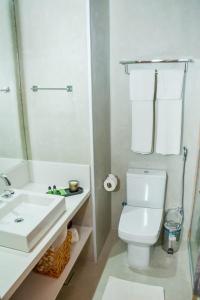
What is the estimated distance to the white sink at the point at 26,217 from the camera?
4.42 feet

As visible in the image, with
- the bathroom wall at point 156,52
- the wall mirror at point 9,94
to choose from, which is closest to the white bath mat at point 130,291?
the bathroom wall at point 156,52

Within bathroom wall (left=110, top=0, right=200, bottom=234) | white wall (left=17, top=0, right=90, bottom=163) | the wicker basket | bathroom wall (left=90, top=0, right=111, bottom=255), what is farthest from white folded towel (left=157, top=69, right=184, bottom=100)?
the wicker basket

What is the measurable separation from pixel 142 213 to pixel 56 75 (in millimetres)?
1440

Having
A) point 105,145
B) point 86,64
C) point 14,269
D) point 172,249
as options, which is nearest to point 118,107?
point 105,145

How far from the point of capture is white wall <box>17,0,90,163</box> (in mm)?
1829

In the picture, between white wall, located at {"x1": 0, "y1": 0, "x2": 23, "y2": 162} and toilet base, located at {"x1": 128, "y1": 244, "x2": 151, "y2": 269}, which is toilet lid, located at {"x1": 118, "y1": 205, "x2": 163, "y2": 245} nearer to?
toilet base, located at {"x1": 128, "y1": 244, "x2": 151, "y2": 269}

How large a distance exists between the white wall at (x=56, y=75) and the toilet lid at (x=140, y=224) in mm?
663

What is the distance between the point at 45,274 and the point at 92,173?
2.72ft

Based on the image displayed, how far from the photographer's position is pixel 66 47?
187 centimetres

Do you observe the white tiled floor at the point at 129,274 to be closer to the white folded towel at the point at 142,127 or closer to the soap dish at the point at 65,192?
the soap dish at the point at 65,192

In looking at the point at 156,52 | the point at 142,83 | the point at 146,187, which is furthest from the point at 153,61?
the point at 146,187

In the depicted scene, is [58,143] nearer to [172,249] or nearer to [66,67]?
[66,67]

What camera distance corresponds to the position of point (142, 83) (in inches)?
84.4

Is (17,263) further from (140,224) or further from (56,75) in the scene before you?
(56,75)
